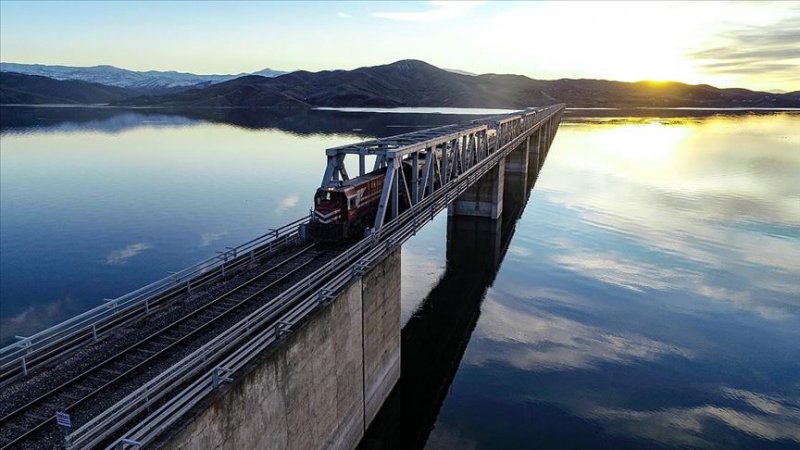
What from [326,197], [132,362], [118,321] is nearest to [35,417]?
[132,362]

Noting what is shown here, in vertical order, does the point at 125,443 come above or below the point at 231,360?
above

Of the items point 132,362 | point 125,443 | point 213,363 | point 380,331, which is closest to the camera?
point 125,443

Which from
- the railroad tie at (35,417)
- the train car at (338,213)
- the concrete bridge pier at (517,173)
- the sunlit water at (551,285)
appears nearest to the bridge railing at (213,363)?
the railroad tie at (35,417)

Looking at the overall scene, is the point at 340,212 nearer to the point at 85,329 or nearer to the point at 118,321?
the point at 118,321

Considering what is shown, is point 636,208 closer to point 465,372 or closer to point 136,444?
point 465,372

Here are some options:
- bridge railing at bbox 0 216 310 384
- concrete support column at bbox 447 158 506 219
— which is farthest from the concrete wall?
concrete support column at bbox 447 158 506 219

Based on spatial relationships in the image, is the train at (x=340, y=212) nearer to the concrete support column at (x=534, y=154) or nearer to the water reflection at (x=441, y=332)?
the water reflection at (x=441, y=332)
